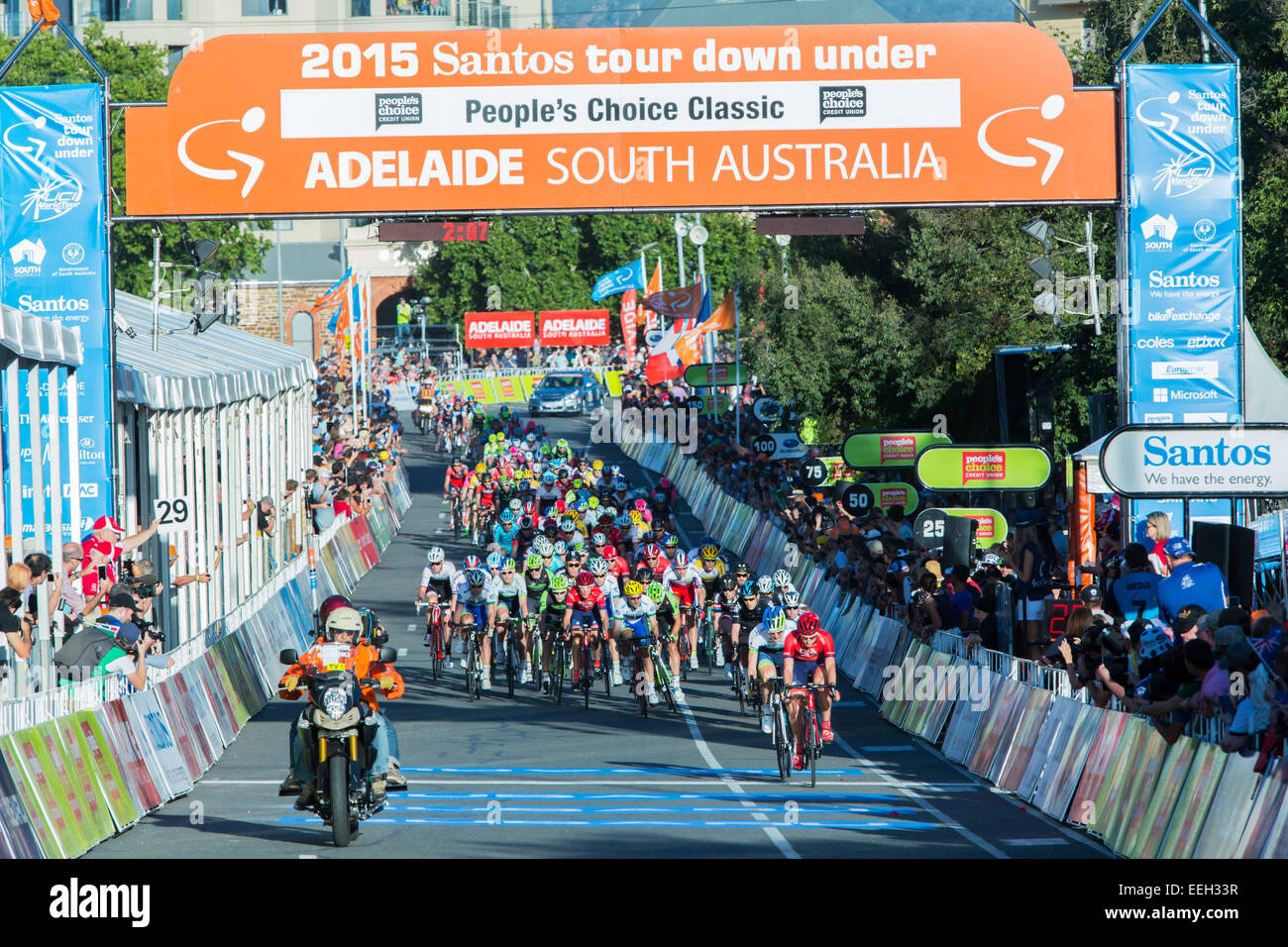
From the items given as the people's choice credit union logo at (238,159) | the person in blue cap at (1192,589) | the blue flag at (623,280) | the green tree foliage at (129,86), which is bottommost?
the person in blue cap at (1192,589)

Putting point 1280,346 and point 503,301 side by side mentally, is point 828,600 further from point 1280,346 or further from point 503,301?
point 503,301

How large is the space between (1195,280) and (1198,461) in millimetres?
5498

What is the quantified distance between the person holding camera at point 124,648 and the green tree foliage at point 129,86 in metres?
53.1

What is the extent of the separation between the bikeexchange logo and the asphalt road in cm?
565

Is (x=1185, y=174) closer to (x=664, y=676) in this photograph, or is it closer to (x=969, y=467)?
(x=969, y=467)

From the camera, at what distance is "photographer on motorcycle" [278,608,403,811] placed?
479 inches

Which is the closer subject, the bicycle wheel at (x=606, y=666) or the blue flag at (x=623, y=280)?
the bicycle wheel at (x=606, y=666)

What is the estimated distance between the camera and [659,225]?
339 ft

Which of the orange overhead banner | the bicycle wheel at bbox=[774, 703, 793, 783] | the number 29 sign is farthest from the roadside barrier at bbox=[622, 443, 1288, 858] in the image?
the number 29 sign

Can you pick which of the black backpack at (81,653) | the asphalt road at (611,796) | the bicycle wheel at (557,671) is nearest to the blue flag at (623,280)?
the asphalt road at (611,796)

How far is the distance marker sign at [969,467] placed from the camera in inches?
918

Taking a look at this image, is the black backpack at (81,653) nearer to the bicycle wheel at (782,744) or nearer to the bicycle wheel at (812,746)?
the bicycle wheel at (782,744)

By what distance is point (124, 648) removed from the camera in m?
14.3

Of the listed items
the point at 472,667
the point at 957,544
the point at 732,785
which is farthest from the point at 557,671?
the point at 732,785
